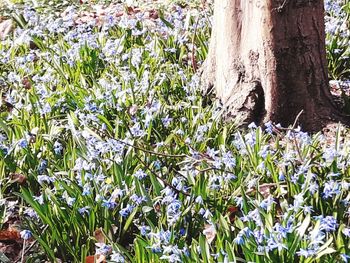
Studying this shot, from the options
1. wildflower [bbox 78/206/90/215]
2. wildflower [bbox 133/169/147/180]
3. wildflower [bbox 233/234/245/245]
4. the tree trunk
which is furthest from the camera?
the tree trunk

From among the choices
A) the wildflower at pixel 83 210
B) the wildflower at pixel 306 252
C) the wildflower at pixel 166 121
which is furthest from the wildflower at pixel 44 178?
the wildflower at pixel 306 252

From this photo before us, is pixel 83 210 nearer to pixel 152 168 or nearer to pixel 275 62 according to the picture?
pixel 152 168

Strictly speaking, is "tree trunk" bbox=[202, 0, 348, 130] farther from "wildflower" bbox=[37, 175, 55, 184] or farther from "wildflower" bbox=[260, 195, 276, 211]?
"wildflower" bbox=[37, 175, 55, 184]

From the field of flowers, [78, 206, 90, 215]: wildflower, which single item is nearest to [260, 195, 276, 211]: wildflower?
the field of flowers

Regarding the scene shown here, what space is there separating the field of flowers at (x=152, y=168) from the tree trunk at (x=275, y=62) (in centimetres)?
16

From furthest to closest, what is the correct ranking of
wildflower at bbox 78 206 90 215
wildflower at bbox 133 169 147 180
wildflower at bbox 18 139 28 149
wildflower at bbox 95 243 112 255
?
wildflower at bbox 18 139 28 149, wildflower at bbox 133 169 147 180, wildflower at bbox 78 206 90 215, wildflower at bbox 95 243 112 255

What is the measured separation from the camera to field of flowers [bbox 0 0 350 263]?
7.84 feet

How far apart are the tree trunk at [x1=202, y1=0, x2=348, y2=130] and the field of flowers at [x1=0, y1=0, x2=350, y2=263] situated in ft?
0.52

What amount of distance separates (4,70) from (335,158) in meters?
2.81

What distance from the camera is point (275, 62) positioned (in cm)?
353

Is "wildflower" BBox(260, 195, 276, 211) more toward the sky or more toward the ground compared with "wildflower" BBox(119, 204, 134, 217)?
more toward the sky

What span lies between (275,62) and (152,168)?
1.05 m

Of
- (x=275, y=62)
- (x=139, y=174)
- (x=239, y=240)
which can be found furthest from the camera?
(x=275, y=62)

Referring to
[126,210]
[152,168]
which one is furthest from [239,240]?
[152,168]
